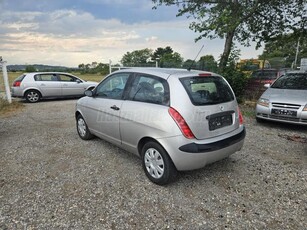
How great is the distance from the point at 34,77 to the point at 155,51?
65.1 m

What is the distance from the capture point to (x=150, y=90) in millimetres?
3154

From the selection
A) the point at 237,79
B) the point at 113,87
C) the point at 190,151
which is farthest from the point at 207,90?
the point at 237,79

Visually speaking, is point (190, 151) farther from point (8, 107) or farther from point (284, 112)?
point (8, 107)

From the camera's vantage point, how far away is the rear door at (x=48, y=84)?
10000mm

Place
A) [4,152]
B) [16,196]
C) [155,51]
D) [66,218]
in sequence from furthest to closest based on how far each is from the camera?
1. [155,51]
2. [4,152]
3. [16,196]
4. [66,218]

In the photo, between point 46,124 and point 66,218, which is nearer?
point 66,218

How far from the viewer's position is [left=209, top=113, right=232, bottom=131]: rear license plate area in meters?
2.93

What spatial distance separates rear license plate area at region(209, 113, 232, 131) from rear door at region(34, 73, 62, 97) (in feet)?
30.2

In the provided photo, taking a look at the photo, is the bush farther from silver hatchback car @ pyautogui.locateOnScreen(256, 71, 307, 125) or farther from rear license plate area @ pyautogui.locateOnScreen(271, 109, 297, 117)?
rear license plate area @ pyautogui.locateOnScreen(271, 109, 297, 117)

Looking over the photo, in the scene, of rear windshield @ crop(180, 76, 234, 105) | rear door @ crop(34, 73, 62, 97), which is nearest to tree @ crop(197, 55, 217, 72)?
rear door @ crop(34, 73, 62, 97)

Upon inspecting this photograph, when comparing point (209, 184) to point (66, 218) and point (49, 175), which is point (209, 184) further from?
point (49, 175)

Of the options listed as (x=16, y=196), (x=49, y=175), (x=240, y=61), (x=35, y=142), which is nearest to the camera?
(x=16, y=196)

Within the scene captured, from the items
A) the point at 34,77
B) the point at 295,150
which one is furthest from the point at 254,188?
the point at 34,77

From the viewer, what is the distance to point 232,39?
33.2 feet
